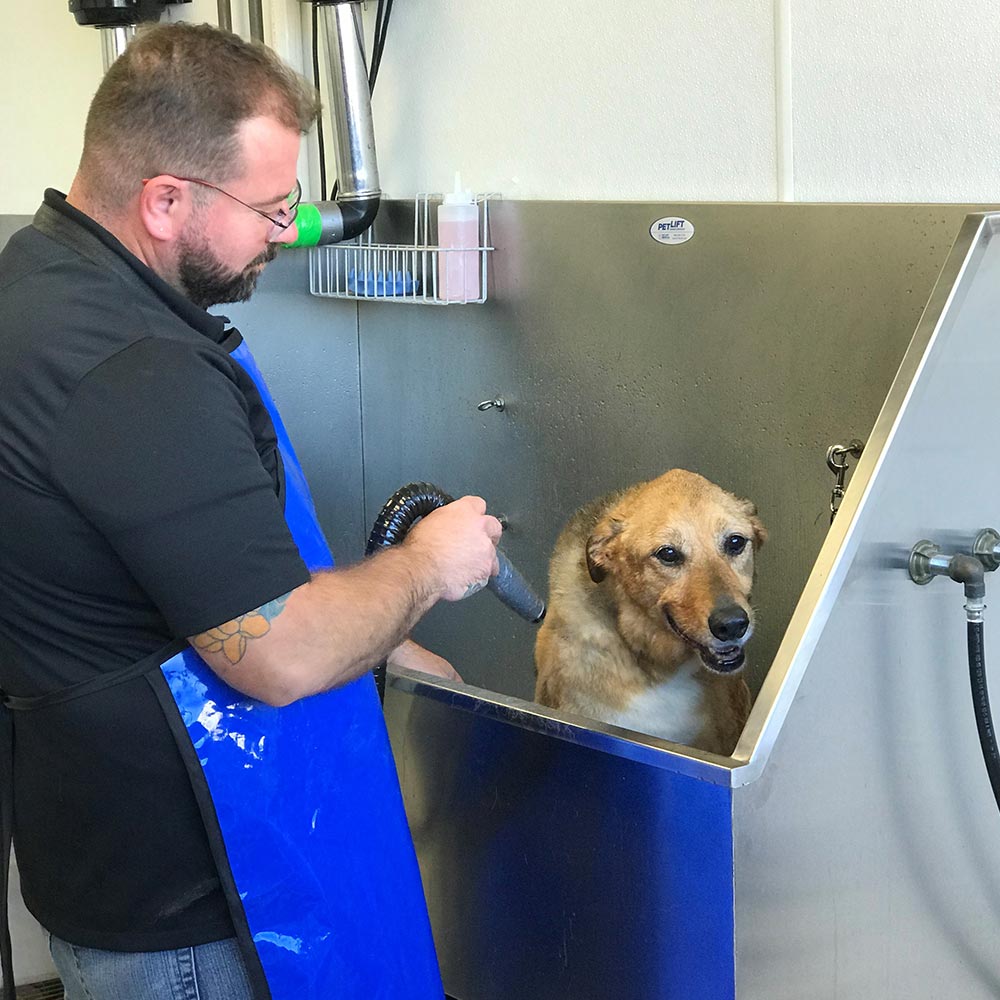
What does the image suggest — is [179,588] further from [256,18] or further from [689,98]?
[256,18]

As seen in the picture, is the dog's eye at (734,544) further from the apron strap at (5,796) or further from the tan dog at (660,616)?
the apron strap at (5,796)

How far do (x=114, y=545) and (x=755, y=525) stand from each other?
3.49 feet

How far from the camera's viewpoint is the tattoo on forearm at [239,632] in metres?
1.14

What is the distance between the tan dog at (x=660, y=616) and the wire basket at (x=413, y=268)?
59 cm

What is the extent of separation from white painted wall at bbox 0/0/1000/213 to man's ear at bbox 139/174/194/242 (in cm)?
96

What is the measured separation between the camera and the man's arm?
3.78 ft

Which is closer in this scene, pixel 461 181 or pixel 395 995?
pixel 395 995

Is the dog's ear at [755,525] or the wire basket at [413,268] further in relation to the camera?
the wire basket at [413,268]

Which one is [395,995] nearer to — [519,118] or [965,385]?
[965,385]

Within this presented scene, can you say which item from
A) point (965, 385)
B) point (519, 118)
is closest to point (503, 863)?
point (965, 385)

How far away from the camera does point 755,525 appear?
189 cm

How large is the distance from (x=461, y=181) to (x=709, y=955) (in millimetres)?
1563

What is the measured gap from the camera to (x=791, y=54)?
180 centimetres

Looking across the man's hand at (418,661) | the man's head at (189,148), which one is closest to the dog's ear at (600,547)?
the man's hand at (418,661)
